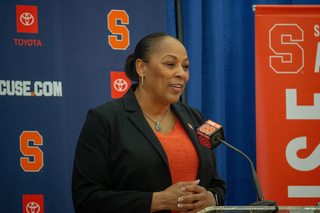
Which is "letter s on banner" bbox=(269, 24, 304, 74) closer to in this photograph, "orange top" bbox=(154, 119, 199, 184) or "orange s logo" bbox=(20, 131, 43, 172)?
"orange top" bbox=(154, 119, 199, 184)

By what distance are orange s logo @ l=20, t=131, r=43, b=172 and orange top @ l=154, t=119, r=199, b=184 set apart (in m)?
1.17

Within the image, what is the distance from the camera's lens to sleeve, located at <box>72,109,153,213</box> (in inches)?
66.3

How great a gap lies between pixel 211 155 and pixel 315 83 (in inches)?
52.3

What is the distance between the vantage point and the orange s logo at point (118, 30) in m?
2.92

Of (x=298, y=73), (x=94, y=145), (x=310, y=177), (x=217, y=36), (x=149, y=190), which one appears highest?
(x=217, y=36)

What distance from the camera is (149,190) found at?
176 cm

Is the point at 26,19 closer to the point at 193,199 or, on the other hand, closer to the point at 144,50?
the point at 144,50

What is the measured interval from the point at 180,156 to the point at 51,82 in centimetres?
133

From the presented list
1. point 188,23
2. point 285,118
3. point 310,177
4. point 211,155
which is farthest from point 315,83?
point 211,155

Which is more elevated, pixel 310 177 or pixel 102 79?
pixel 102 79

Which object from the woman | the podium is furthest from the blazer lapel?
the podium

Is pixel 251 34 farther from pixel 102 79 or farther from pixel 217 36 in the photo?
pixel 102 79

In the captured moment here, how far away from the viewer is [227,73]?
3502mm

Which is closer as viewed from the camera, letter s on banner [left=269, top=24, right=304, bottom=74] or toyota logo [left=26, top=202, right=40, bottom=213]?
toyota logo [left=26, top=202, right=40, bottom=213]
